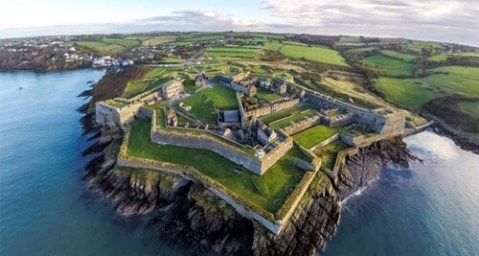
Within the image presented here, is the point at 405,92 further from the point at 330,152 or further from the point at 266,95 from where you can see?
the point at 330,152

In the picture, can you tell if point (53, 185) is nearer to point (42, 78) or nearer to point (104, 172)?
point (104, 172)

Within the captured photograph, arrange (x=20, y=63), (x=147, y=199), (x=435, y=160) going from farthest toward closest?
(x=20, y=63) < (x=435, y=160) < (x=147, y=199)

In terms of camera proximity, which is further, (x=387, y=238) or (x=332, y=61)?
(x=332, y=61)

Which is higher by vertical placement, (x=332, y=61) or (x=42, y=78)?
(x=332, y=61)

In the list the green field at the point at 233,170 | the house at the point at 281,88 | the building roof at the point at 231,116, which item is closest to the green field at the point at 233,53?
the house at the point at 281,88

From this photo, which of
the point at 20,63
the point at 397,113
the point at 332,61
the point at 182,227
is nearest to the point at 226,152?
the point at 182,227

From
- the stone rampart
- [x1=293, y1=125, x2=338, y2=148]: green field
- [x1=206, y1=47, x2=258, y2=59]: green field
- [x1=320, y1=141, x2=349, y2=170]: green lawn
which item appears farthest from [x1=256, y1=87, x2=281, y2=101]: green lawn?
[x1=206, y1=47, x2=258, y2=59]: green field
